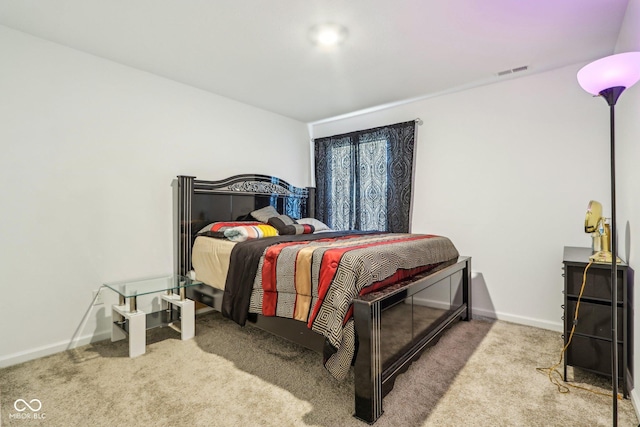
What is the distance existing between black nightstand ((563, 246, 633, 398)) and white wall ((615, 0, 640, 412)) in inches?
4.9

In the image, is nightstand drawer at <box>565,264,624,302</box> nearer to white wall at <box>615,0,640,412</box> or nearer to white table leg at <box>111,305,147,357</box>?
white wall at <box>615,0,640,412</box>

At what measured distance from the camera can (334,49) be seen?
8.61 ft

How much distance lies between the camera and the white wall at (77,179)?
7.69ft

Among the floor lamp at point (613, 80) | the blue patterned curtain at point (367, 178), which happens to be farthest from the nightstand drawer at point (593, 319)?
the blue patterned curtain at point (367, 178)

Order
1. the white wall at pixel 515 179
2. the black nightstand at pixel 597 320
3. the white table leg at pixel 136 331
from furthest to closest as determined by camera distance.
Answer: the white wall at pixel 515 179
the white table leg at pixel 136 331
the black nightstand at pixel 597 320

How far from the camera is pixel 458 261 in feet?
9.82

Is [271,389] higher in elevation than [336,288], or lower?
lower

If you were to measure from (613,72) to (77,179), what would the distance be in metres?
3.57

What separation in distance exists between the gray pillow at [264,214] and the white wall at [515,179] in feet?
5.80

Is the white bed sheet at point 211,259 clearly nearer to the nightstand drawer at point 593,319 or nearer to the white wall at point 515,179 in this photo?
the white wall at point 515,179

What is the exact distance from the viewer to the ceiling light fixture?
91.0 inches

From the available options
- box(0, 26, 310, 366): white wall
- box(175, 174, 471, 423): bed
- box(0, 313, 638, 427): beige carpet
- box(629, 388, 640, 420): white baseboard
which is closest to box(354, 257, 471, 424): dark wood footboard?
box(175, 174, 471, 423): bed

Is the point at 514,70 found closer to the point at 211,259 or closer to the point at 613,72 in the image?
the point at 613,72

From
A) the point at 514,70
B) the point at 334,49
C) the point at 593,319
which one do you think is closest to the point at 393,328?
the point at 593,319
